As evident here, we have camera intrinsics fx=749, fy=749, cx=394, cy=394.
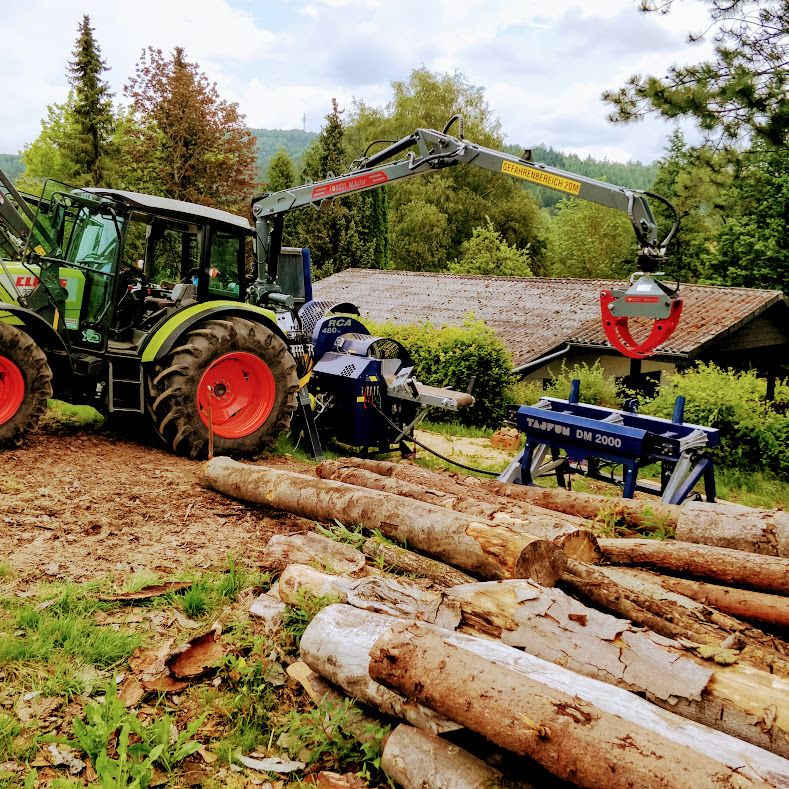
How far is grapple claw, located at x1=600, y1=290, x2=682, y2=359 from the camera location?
6.85 m

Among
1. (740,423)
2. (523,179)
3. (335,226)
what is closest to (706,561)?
(523,179)

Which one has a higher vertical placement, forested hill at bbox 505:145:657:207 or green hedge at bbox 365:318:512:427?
forested hill at bbox 505:145:657:207

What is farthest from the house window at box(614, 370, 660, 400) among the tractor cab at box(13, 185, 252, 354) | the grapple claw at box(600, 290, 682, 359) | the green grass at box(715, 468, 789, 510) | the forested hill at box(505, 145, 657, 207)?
the forested hill at box(505, 145, 657, 207)

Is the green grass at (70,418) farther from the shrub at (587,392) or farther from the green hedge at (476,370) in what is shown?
the shrub at (587,392)

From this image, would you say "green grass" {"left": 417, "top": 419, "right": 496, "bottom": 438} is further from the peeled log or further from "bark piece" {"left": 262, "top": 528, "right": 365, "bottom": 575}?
the peeled log

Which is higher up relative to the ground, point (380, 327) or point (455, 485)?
point (380, 327)

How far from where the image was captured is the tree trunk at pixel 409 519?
12.9ft

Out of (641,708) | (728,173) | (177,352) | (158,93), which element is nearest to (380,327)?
(728,173)

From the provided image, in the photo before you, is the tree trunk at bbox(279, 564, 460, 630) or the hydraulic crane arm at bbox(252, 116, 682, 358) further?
the hydraulic crane arm at bbox(252, 116, 682, 358)

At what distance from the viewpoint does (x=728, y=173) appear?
34.8 ft

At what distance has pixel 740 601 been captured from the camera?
13.8 ft

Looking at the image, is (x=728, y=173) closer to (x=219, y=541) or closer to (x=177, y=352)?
(x=177, y=352)

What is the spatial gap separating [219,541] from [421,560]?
5.06ft

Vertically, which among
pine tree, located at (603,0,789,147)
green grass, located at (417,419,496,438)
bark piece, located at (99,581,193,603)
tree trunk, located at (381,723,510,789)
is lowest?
green grass, located at (417,419,496,438)
